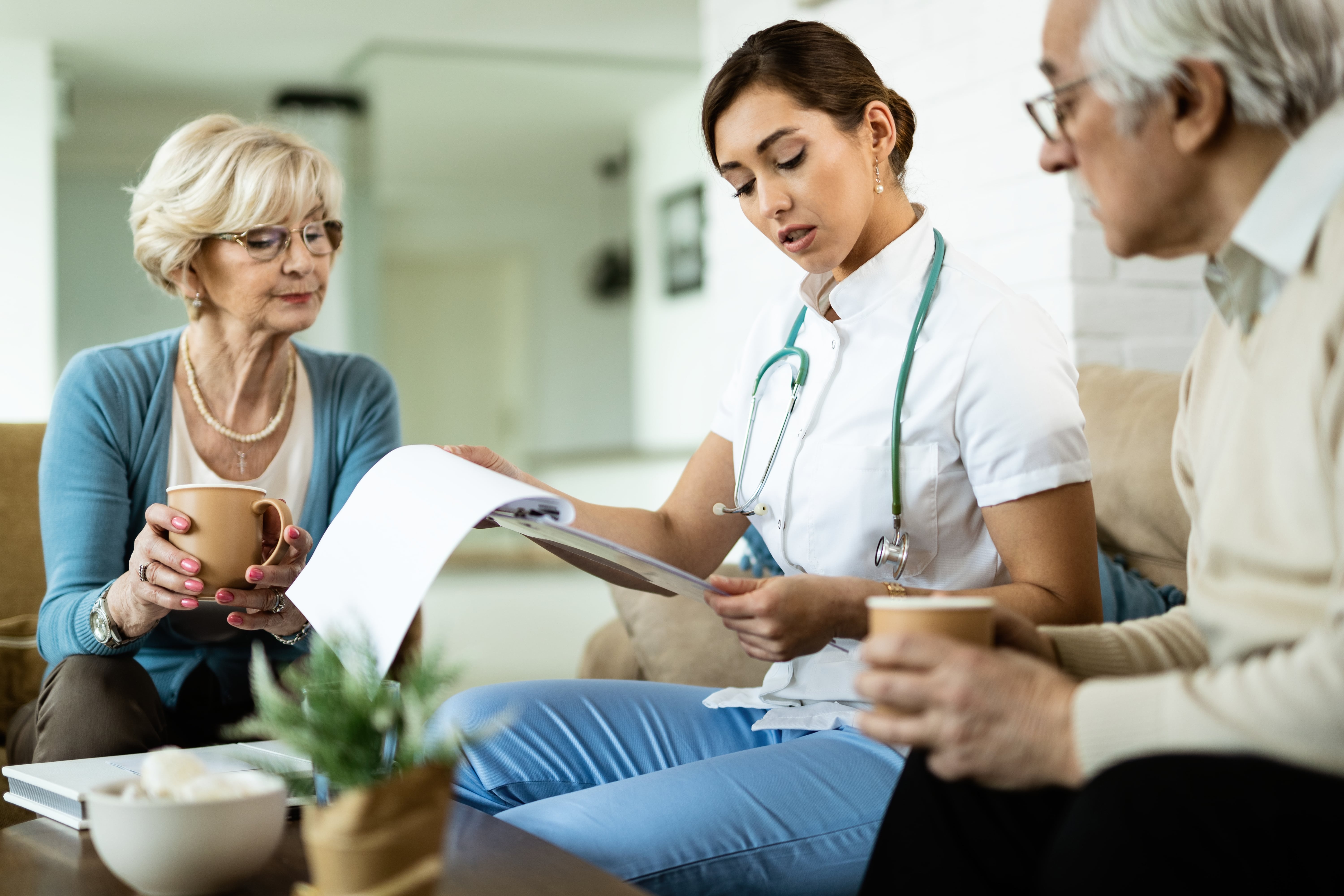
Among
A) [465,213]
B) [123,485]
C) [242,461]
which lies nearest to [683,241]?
[465,213]

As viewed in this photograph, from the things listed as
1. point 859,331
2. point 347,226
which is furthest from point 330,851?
point 347,226

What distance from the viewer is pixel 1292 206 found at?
0.86m

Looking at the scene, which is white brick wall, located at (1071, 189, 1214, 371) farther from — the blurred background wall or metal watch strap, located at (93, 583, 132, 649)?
the blurred background wall

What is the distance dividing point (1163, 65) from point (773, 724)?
0.81m

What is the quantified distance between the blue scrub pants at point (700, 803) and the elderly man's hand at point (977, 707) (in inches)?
13.7

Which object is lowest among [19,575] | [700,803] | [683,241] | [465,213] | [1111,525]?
[700,803]

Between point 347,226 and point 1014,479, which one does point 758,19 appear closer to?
point 1014,479

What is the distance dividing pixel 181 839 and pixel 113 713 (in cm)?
70

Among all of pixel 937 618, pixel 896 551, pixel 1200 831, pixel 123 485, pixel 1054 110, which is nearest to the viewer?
pixel 1200 831

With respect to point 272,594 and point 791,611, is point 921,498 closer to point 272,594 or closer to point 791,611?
point 791,611

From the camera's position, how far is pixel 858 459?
54.2 inches

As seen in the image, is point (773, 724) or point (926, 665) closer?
point (926, 665)

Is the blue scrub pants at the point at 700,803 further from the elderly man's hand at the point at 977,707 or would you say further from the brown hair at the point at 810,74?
the brown hair at the point at 810,74

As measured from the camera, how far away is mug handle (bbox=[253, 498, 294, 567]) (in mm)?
1348
